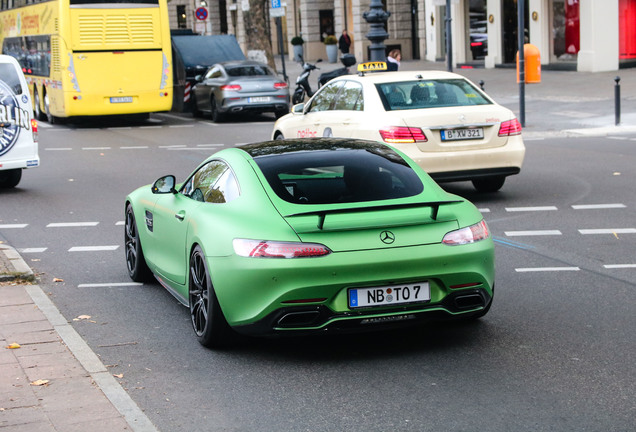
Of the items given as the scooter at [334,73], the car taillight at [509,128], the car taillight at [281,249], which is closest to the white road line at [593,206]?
the car taillight at [509,128]

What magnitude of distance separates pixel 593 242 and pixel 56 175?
9880mm

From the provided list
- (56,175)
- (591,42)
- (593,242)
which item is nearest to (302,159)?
(593,242)

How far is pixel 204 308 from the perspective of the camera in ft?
21.8

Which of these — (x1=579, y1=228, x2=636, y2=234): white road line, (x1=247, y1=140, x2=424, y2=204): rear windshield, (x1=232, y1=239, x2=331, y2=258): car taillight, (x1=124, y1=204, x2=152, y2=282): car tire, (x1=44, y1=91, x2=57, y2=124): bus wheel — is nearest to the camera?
(x1=232, y1=239, x2=331, y2=258): car taillight

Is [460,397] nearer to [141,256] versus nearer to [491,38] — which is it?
[141,256]

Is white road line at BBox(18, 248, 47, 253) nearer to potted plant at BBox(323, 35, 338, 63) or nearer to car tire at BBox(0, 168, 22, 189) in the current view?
car tire at BBox(0, 168, 22, 189)

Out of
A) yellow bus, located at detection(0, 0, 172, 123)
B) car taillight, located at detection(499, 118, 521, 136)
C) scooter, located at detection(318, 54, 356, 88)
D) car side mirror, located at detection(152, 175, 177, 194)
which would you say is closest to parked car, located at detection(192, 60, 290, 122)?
scooter, located at detection(318, 54, 356, 88)

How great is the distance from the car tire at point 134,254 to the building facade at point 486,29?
58.2 feet

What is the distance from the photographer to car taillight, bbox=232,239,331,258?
19.8ft

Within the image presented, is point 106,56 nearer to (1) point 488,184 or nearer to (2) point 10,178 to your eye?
(2) point 10,178

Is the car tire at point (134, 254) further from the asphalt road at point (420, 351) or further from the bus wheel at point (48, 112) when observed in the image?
the bus wheel at point (48, 112)

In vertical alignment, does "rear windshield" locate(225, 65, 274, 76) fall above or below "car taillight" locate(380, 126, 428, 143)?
above

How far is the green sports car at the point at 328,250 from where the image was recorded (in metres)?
6.07

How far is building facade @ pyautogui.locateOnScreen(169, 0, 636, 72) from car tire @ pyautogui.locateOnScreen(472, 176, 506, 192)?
12746 millimetres
